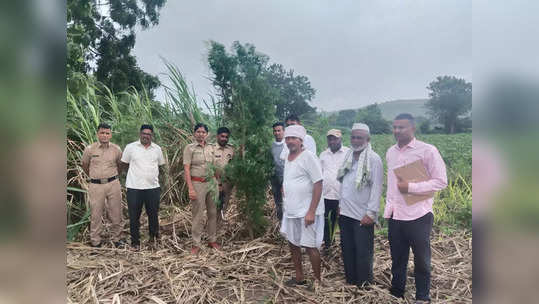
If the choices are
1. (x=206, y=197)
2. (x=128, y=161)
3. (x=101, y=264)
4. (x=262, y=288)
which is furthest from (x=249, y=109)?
(x=101, y=264)

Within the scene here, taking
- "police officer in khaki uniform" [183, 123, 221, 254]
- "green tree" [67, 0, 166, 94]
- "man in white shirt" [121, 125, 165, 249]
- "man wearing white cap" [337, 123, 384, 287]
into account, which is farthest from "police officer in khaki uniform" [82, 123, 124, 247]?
"green tree" [67, 0, 166, 94]

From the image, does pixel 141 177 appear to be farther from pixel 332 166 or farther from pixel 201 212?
pixel 332 166

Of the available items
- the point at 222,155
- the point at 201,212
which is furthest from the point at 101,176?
the point at 222,155

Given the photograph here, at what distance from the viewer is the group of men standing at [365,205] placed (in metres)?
2.55

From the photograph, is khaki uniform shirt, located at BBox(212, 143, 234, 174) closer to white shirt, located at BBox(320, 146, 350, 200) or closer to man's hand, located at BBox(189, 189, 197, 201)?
man's hand, located at BBox(189, 189, 197, 201)

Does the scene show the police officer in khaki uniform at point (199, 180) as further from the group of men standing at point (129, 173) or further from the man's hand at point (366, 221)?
the man's hand at point (366, 221)

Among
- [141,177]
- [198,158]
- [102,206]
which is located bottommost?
[102,206]

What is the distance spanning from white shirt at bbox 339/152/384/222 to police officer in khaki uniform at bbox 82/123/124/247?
2.79 m

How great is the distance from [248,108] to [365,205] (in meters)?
1.70

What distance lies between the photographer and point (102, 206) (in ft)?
13.7

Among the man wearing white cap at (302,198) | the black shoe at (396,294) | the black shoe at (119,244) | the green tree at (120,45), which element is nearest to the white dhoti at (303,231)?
the man wearing white cap at (302,198)
